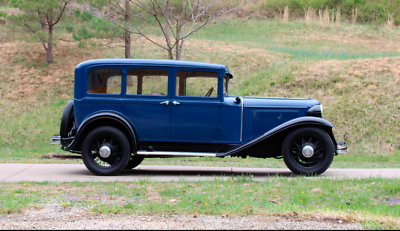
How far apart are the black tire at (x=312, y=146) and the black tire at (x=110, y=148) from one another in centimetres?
302

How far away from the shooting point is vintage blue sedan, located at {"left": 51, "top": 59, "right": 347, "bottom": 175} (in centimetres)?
753

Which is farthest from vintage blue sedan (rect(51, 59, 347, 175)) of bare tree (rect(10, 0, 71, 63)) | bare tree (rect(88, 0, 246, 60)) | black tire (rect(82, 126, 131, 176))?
bare tree (rect(10, 0, 71, 63))

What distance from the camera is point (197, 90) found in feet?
26.1

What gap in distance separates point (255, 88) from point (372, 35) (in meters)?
14.1

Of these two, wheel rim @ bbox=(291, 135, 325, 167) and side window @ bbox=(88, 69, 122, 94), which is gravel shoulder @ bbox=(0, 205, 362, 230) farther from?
side window @ bbox=(88, 69, 122, 94)

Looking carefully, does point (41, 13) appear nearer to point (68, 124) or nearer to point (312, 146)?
point (68, 124)

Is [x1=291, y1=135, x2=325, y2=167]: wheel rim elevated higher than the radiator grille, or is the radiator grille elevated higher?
the radiator grille

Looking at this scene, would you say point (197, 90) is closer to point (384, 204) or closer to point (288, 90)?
point (384, 204)

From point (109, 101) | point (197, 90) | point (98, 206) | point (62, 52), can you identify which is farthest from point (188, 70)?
point (62, 52)

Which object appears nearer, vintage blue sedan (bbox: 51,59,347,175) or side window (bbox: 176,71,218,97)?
vintage blue sedan (bbox: 51,59,347,175)

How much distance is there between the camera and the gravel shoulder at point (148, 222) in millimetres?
4066

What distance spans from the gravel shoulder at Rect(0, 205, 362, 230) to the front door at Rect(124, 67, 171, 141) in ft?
10.3

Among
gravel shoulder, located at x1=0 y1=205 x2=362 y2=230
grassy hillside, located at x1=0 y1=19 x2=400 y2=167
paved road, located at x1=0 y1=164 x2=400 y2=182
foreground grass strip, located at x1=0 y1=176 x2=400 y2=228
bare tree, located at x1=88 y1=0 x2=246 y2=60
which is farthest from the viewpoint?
bare tree, located at x1=88 y1=0 x2=246 y2=60

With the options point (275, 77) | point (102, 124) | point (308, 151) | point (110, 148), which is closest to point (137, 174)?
point (110, 148)
